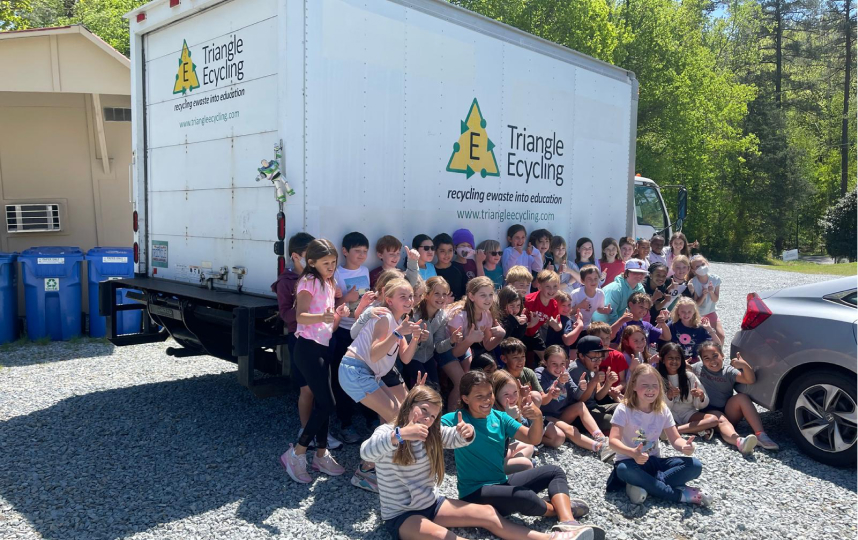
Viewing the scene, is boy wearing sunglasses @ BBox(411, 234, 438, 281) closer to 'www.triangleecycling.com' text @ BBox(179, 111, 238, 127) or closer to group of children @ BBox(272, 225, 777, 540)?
group of children @ BBox(272, 225, 777, 540)

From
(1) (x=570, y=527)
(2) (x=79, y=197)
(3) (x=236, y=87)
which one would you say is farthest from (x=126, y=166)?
(1) (x=570, y=527)

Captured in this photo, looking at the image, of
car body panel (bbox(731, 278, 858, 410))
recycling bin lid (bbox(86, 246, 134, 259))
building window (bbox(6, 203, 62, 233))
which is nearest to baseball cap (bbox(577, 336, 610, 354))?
car body panel (bbox(731, 278, 858, 410))

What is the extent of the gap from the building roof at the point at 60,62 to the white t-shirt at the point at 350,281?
219 inches

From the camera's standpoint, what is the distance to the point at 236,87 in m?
4.95

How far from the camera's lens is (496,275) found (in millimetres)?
5980

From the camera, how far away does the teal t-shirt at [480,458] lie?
12.0 feet

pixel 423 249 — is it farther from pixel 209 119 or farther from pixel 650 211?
pixel 650 211

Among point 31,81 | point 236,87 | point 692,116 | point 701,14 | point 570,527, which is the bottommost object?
point 570,527

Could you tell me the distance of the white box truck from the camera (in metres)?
4.52

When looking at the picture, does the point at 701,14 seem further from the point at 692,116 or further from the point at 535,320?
the point at 535,320

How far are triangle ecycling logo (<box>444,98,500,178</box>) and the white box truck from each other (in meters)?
0.02

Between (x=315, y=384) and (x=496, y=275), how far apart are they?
234 centimetres

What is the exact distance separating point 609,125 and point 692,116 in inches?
936

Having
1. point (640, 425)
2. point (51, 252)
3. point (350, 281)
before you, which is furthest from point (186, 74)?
point (640, 425)
